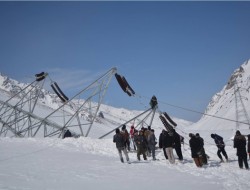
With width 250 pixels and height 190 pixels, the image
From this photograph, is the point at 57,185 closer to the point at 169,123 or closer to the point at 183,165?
the point at 183,165

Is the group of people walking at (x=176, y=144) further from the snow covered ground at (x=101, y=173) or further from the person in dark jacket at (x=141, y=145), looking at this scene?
the snow covered ground at (x=101, y=173)

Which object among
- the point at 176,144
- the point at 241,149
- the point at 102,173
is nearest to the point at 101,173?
the point at 102,173

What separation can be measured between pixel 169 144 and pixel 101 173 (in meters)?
5.57

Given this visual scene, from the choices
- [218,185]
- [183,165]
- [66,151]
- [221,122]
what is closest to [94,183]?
[218,185]

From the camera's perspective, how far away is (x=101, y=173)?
1376cm

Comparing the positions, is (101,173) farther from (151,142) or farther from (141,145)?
(151,142)

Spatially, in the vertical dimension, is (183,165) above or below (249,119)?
below

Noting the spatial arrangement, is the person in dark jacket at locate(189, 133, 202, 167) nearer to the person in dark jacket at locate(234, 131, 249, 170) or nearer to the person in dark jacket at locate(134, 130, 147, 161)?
the person in dark jacket at locate(234, 131, 249, 170)

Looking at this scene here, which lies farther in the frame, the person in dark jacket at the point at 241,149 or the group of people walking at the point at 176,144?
the group of people walking at the point at 176,144

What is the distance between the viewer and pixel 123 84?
2805cm

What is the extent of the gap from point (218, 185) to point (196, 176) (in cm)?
209

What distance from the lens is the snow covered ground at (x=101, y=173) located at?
1130 centimetres

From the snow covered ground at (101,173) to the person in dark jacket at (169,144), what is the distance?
0.43 metres

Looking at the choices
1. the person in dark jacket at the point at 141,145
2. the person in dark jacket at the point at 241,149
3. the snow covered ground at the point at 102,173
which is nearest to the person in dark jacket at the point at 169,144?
the snow covered ground at the point at 102,173
